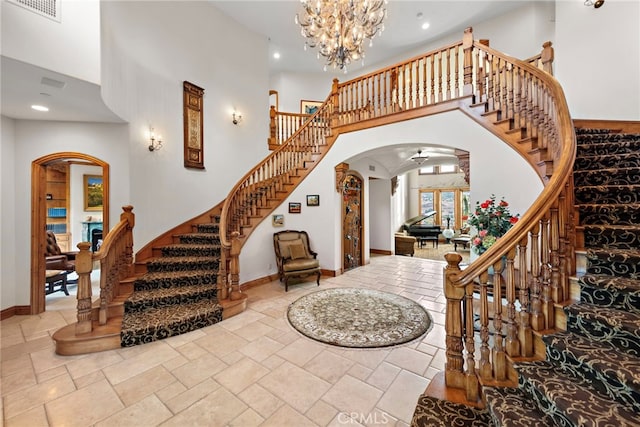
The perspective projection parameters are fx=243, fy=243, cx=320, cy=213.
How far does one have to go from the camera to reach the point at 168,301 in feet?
11.2

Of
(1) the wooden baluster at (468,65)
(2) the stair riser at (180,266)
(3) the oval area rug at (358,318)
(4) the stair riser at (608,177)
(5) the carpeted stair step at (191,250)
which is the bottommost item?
(3) the oval area rug at (358,318)

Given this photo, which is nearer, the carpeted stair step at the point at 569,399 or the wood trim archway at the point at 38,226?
the carpeted stair step at the point at 569,399

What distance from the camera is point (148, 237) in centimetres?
439

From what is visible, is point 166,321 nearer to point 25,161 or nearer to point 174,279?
point 174,279

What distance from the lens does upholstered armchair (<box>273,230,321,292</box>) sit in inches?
182

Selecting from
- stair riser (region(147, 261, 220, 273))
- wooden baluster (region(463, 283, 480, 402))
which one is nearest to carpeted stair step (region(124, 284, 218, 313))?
stair riser (region(147, 261, 220, 273))

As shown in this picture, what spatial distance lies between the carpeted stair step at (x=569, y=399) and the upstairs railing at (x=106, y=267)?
12.9 ft

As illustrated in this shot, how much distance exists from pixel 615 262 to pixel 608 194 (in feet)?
3.56

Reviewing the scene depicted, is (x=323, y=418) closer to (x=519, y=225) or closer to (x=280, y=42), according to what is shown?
(x=519, y=225)

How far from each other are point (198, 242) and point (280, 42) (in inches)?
242

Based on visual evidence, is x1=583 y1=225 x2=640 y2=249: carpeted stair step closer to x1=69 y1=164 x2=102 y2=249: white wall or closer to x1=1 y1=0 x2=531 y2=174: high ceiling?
x1=1 y1=0 x2=531 y2=174: high ceiling

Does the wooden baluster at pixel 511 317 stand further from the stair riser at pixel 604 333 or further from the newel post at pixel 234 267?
the newel post at pixel 234 267

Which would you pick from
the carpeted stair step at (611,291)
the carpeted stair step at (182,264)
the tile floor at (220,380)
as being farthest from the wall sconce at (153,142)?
the carpeted stair step at (611,291)

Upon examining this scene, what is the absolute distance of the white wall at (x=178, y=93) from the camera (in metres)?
4.09
